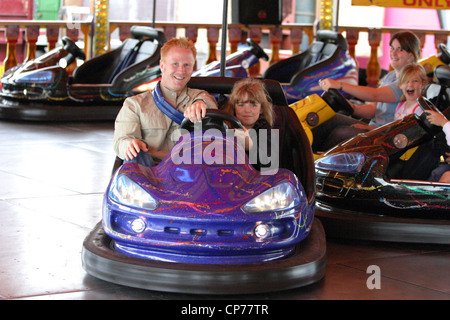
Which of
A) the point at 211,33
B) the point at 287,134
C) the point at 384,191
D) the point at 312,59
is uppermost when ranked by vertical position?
the point at 211,33

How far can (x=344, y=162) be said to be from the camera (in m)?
2.60

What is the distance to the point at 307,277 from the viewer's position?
1.96 m

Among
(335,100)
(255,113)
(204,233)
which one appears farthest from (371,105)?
(204,233)

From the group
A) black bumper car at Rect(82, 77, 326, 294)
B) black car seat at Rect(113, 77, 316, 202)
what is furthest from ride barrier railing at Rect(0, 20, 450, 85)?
black bumper car at Rect(82, 77, 326, 294)

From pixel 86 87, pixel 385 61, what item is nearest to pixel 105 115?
pixel 86 87

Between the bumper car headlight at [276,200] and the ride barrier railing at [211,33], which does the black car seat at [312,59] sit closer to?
the ride barrier railing at [211,33]

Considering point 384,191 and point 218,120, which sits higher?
point 218,120

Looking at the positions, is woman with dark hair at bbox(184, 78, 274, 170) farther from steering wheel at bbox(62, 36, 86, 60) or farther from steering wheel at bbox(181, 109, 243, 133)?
steering wheel at bbox(62, 36, 86, 60)

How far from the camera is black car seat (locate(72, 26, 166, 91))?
18.1 feet

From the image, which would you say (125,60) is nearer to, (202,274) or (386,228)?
(386,228)

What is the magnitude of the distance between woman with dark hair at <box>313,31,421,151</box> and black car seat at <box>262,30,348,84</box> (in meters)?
1.73

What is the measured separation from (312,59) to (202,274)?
3846 mm

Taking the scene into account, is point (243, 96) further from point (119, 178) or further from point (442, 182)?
point (442, 182)
